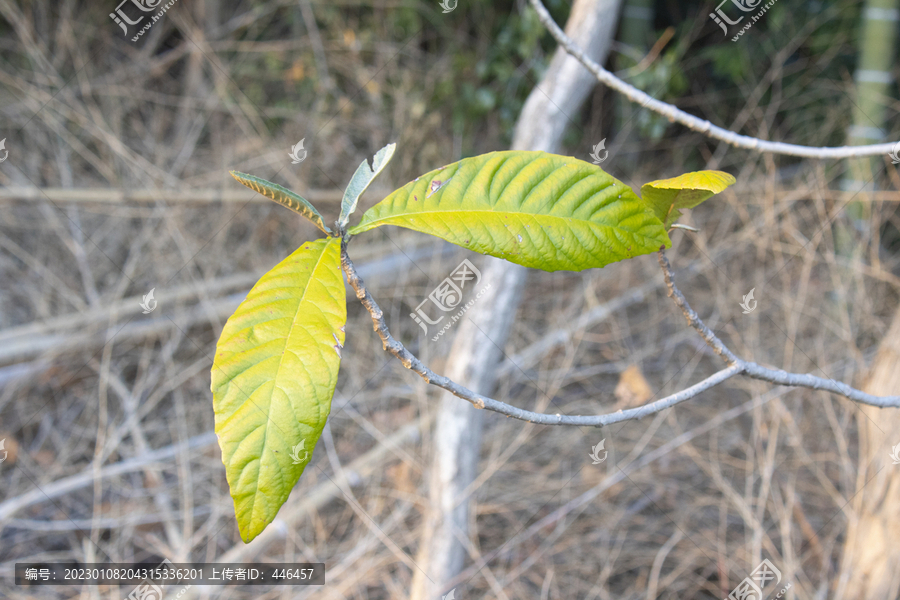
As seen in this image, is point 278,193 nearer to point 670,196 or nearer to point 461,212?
point 461,212

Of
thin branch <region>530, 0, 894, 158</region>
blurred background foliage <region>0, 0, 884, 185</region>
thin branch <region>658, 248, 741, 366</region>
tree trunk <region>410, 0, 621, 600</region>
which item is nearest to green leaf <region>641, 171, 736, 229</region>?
thin branch <region>658, 248, 741, 366</region>

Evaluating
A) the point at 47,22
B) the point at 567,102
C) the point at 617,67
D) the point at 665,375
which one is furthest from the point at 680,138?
the point at 47,22

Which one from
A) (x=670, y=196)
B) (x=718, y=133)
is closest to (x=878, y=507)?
(x=718, y=133)

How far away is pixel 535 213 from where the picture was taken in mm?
596

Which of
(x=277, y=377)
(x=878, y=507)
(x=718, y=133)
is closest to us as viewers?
(x=277, y=377)

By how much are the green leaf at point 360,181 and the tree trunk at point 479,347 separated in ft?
4.19

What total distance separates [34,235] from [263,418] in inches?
145

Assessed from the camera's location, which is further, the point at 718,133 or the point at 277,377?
the point at 718,133

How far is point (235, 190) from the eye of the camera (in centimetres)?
329

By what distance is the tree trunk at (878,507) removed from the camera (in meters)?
1.60

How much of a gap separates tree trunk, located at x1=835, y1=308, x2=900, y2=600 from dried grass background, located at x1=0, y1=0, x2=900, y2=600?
74 millimetres

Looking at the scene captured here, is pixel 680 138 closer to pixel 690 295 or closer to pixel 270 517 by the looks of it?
pixel 690 295

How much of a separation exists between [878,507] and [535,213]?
1.78 metres

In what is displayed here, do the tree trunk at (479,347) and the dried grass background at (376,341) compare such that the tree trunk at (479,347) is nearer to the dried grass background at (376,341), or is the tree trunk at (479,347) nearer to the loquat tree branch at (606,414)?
the dried grass background at (376,341)
